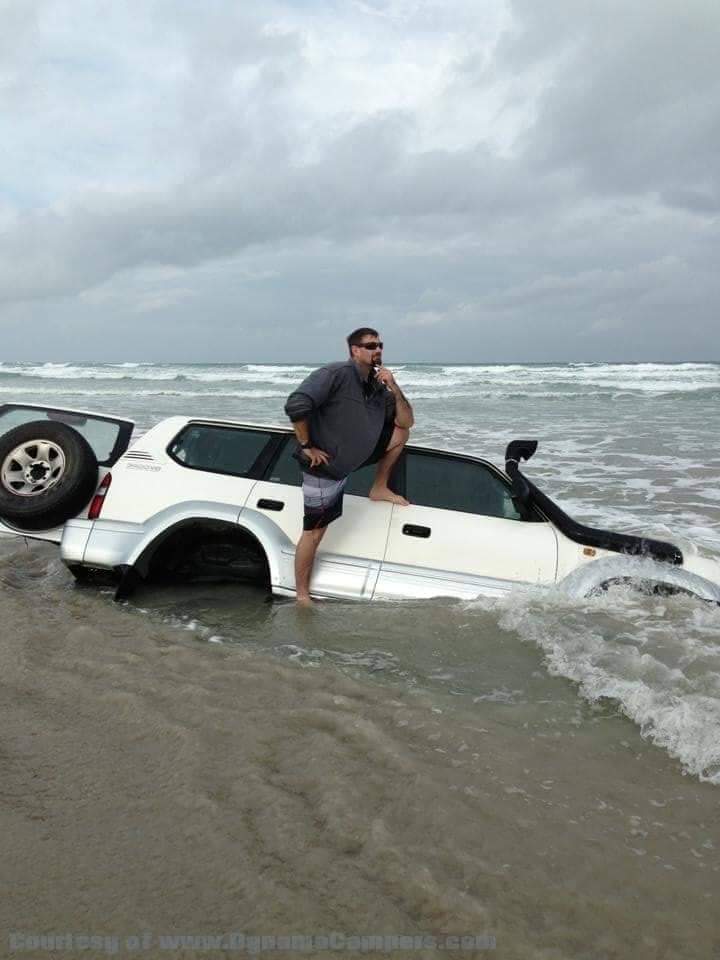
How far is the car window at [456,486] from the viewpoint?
4805 millimetres

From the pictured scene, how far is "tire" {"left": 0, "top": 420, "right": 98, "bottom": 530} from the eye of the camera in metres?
4.82

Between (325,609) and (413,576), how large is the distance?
568 millimetres

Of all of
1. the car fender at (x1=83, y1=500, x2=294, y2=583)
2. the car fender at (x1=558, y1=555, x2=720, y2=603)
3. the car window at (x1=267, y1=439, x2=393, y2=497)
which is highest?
the car window at (x1=267, y1=439, x2=393, y2=497)

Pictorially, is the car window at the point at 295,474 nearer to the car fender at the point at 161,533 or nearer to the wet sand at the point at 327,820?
the car fender at the point at 161,533

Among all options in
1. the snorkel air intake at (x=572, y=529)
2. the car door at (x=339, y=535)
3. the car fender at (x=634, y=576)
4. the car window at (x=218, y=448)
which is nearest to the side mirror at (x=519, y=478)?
the snorkel air intake at (x=572, y=529)

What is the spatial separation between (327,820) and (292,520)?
246cm

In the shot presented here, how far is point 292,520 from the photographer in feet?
15.6

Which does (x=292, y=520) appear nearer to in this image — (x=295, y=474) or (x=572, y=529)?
(x=295, y=474)

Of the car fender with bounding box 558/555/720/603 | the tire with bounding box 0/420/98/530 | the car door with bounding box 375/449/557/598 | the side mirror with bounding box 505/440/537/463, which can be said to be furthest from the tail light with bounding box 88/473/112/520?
the car fender with bounding box 558/555/720/603

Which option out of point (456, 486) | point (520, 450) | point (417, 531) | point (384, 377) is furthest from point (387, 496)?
point (520, 450)

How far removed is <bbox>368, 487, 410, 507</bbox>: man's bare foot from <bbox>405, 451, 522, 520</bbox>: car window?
0.26ft

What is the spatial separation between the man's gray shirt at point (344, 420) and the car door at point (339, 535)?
0.39m

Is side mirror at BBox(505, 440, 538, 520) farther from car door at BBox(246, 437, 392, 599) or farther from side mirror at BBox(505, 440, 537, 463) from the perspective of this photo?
car door at BBox(246, 437, 392, 599)

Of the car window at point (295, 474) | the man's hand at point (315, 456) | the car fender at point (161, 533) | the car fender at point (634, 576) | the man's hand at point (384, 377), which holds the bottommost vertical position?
the car fender at point (634, 576)
